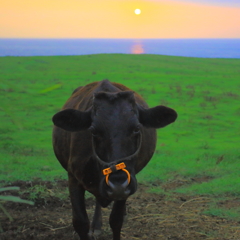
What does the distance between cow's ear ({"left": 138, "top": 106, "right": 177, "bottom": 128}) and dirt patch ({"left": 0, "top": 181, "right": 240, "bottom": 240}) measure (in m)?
1.63

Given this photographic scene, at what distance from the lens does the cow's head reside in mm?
3605

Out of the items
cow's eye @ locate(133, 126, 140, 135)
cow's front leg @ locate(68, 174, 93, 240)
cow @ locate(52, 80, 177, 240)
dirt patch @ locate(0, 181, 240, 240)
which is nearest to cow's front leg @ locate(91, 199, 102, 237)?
dirt patch @ locate(0, 181, 240, 240)

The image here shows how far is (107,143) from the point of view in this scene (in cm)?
377

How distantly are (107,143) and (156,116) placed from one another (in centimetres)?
72

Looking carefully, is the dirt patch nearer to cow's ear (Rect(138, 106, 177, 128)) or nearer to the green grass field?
the green grass field

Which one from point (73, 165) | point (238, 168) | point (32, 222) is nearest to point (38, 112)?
point (238, 168)

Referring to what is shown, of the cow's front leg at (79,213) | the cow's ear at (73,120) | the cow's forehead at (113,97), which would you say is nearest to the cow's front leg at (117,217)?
the cow's front leg at (79,213)

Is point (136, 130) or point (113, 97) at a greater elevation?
point (113, 97)

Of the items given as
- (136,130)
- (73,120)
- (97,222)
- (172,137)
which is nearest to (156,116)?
(136,130)

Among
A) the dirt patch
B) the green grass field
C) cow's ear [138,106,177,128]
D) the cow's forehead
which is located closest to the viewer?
the cow's forehead

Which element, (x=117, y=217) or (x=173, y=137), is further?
(x=173, y=137)

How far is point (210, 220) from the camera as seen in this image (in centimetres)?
575

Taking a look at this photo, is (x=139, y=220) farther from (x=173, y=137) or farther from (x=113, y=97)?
(x=173, y=137)

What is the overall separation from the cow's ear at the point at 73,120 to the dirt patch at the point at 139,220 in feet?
5.53
